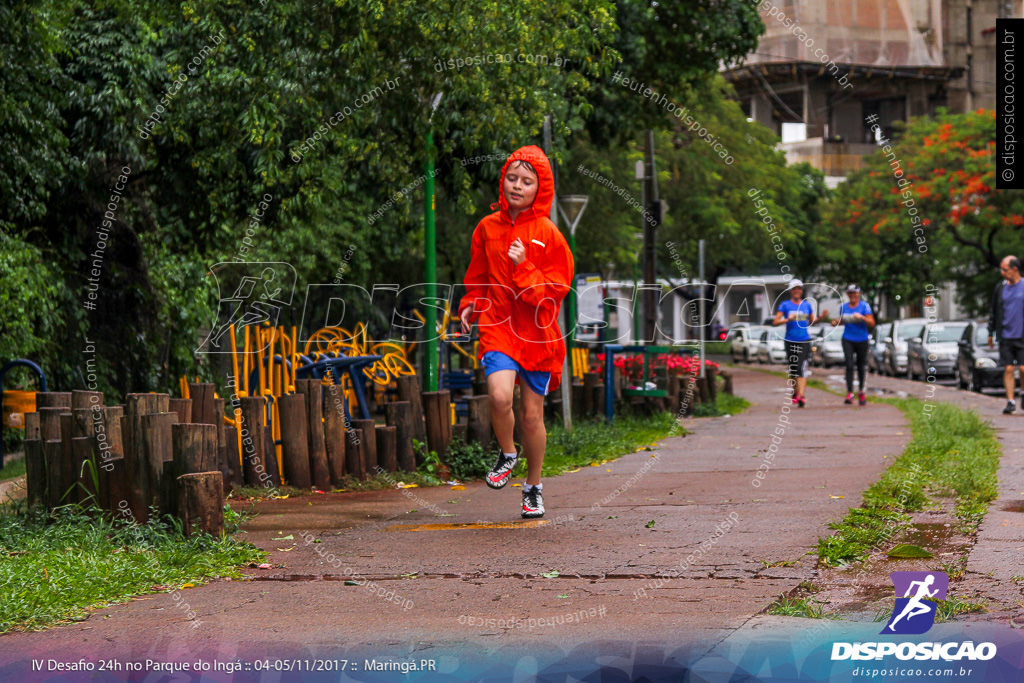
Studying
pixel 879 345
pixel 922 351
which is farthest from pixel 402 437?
pixel 879 345

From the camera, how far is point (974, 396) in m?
19.0

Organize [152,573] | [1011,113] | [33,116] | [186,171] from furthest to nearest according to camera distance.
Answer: [186,171]
[33,116]
[1011,113]
[152,573]

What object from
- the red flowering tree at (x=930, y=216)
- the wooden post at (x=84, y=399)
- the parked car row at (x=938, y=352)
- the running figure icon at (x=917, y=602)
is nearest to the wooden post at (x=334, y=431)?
the wooden post at (x=84, y=399)

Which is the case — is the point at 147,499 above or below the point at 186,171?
below

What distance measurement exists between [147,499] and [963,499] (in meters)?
4.40

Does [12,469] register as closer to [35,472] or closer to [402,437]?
[35,472]

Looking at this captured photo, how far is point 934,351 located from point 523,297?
75.5 feet

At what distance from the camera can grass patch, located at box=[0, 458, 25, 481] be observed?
8617 mm

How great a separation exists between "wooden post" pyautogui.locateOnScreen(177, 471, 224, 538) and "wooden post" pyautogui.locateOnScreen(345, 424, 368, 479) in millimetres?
2342

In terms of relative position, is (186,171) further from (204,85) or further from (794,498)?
(794,498)

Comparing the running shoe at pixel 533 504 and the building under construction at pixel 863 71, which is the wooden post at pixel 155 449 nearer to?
the running shoe at pixel 533 504

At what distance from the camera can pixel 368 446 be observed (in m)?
8.35

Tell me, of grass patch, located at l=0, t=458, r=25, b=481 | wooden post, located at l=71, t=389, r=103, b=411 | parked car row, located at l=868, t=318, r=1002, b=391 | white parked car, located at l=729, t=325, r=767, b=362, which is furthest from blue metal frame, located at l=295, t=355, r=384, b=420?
white parked car, located at l=729, t=325, r=767, b=362

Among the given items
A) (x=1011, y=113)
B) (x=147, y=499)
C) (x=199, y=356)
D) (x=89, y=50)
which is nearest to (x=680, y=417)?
(x=199, y=356)
